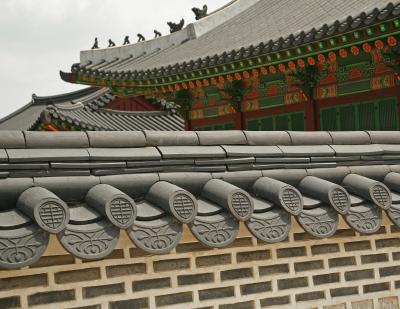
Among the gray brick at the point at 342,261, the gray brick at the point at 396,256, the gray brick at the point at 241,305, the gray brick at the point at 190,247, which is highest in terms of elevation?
the gray brick at the point at 190,247

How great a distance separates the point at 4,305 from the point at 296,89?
34.3 ft

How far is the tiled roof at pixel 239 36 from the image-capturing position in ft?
37.0

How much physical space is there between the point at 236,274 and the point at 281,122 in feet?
31.5

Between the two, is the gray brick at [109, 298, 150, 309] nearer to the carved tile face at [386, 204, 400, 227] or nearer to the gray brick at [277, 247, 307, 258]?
the gray brick at [277, 247, 307, 258]

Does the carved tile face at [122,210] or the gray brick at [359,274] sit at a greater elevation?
the carved tile face at [122,210]

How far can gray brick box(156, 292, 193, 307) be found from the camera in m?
4.38

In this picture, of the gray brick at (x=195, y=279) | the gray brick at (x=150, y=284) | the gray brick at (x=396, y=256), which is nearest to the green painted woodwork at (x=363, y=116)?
the gray brick at (x=396, y=256)

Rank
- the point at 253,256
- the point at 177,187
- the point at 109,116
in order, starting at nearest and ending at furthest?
the point at 177,187 < the point at 253,256 < the point at 109,116

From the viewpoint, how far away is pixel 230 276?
470 cm

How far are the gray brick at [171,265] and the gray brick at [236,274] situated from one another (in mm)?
290

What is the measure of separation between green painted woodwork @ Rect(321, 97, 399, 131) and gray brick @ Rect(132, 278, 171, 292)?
822 cm

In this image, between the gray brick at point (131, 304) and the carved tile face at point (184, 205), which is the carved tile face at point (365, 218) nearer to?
the carved tile face at point (184, 205)

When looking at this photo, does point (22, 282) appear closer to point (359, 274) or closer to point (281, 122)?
point (359, 274)

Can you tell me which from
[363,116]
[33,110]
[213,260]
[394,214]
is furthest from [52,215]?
[33,110]
